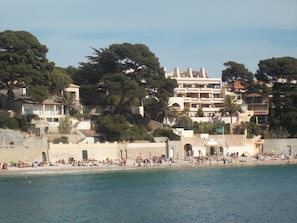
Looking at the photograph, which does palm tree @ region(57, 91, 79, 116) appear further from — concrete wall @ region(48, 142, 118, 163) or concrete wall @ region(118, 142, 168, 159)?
concrete wall @ region(118, 142, 168, 159)

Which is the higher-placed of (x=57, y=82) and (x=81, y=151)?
(x=57, y=82)

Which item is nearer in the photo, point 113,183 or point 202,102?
point 113,183

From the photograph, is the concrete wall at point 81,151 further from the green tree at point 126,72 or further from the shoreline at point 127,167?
the green tree at point 126,72

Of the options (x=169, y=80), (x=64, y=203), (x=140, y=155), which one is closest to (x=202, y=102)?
(x=169, y=80)

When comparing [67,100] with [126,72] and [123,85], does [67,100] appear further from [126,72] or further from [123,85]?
[126,72]

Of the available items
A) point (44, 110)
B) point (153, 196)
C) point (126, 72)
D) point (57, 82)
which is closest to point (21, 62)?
point (57, 82)

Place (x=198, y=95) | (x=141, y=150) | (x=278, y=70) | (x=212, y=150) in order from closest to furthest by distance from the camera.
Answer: (x=141, y=150) < (x=212, y=150) < (x=278, y=70) < (x=198, y=95)

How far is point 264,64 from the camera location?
81500 mm

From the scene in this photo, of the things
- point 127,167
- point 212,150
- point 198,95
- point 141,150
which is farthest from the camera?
point 198,95

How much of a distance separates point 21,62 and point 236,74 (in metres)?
32.2

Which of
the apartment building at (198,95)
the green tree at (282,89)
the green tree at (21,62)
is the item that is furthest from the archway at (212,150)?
the green tree at (21,62)

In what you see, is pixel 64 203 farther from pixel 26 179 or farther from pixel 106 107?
pixel 106 107

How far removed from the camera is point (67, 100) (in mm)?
68250

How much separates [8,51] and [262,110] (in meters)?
32.9
